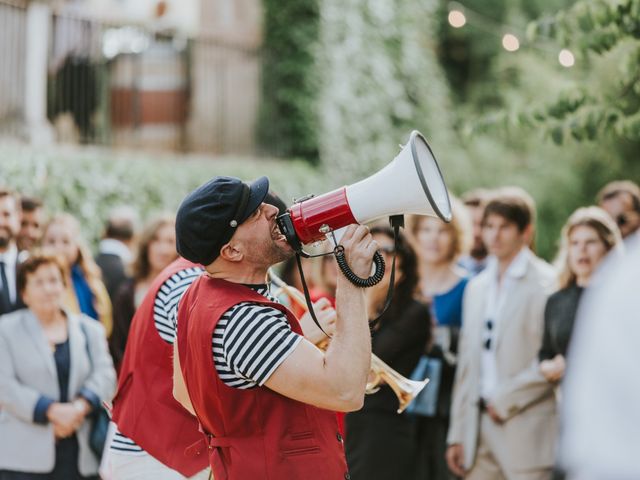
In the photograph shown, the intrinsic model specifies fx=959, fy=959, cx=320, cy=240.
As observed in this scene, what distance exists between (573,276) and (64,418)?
2951 mm

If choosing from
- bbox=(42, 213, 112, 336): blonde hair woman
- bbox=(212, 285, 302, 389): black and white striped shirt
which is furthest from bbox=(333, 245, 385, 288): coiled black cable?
bbox=(42, 213, 112, 336): blonde hair woman

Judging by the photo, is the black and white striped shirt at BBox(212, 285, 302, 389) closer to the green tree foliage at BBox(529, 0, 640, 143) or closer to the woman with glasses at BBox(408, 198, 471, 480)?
the green tree foliage at BBox(529, 0, 640, 143)

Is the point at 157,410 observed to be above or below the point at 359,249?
below

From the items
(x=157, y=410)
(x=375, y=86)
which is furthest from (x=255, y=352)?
(x=375, y=86)

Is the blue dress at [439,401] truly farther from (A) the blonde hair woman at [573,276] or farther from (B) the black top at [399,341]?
(A) the blonde hair woman at [573,276]

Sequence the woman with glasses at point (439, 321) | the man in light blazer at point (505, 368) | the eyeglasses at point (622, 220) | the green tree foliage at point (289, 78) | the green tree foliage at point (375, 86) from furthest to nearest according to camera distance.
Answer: the green tree foliage at point (375, 86)
the green tree foliage at point (289, 78)
the eyeglasses at point (622, 220)
the woman with glasses at point (439, 321)
the man in light blazer at point (505, 368)

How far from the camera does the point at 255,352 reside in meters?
2.85

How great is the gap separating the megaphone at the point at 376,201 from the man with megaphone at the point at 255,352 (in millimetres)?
73

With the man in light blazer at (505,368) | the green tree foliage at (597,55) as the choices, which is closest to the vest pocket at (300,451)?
the green tree foliage at (597,55)

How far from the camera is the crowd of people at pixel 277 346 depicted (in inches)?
117

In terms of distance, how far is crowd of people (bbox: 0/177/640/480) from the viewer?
296cm

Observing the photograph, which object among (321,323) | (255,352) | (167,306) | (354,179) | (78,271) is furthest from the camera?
(354,179)

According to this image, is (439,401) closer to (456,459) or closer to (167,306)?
(456,459)

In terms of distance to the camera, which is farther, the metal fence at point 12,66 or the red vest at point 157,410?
the metal fence at point 12,66
